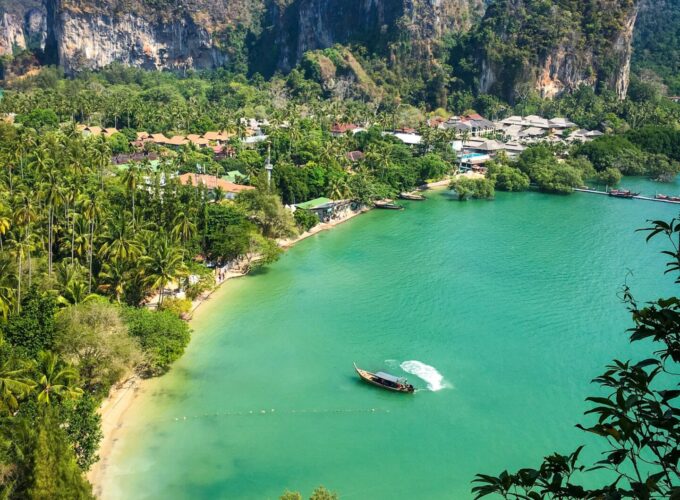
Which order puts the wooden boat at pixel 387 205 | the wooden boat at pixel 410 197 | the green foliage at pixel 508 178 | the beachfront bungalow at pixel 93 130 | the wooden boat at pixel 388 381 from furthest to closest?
the beachfront bungalow at pixel 93 130
the green foliage at pixel 508 178
the wooden boat at pixel 410 197
the wooden boat at pixel 387 205
the wooden boat at pixel 388 381

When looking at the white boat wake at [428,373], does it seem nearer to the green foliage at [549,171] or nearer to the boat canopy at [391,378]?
the boat canopy at [391,378]

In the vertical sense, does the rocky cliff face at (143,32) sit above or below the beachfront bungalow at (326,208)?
above

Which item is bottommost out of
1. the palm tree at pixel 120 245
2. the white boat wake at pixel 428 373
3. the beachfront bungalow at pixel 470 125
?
the white boat wake at pixel 428 373

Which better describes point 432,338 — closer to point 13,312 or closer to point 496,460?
point 496,460

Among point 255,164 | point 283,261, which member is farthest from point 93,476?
point 255,164

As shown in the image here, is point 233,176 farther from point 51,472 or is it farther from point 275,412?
point 51,472

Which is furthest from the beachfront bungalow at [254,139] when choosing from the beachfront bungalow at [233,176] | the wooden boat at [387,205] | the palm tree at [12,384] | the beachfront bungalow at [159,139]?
the palm tree at [12,384]

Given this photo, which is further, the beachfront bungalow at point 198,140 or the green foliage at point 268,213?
the beachfront bungalow at point 198,140

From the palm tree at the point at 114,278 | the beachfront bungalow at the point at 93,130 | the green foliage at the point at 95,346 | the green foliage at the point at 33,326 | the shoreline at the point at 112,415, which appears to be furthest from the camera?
the beachfront bungalow at the point at 93,130

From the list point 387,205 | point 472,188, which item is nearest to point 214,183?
point 387,205
